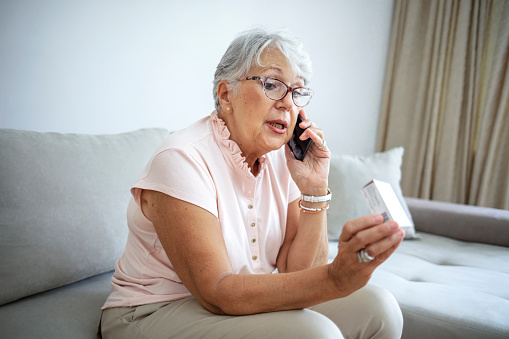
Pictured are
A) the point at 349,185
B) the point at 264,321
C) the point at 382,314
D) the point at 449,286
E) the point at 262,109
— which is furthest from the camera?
the point at 349,185

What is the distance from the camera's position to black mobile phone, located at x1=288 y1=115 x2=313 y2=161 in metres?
1.24

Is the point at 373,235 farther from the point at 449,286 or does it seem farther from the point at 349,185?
the point at 349,185

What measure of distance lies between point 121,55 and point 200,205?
1.08 metres

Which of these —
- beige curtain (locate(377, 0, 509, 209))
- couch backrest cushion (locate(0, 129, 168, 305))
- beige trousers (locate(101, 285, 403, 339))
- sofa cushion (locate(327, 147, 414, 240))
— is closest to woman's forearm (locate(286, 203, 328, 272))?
beige trousers (locate(101, 285, 403, 339))

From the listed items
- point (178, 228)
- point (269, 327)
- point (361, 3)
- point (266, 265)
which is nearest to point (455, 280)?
point (266, 265)

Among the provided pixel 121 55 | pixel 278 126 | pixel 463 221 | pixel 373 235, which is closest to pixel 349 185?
pixel 463 221

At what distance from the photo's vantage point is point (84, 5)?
5.18 feet

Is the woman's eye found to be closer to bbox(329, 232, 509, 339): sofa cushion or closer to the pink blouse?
the pink blouse

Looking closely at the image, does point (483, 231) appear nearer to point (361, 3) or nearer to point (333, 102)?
point (333, 102)

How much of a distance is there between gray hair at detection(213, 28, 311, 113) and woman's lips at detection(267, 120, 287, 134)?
0.13m

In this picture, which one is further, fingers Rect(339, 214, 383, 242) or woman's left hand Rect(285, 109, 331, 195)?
woman's left hand Rect(285, 109, 331, 195)

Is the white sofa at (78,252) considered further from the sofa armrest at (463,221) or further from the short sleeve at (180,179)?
the sofa armrest at (463,221)

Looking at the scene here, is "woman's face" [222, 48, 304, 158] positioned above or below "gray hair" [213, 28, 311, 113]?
below

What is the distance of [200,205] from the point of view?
0.93 metres
